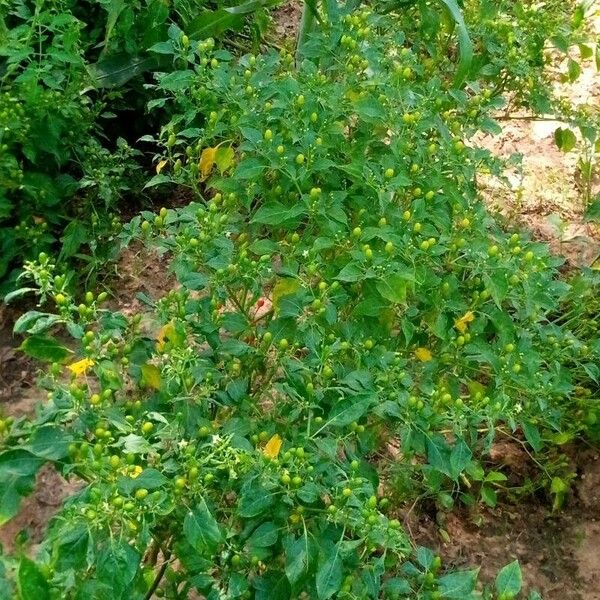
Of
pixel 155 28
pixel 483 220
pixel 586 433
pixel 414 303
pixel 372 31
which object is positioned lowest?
pixel 586 433

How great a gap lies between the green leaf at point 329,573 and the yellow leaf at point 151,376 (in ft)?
1.78

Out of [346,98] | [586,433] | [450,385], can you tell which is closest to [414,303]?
[450,385]

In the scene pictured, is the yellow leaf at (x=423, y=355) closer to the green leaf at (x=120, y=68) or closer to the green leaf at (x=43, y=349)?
the green leaf at (x=43, y=349)

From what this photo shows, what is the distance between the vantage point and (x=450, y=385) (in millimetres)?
1928

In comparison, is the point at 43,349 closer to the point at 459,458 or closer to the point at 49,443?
the point at 49,443

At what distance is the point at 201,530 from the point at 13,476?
1.18ft

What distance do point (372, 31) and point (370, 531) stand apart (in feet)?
4.49

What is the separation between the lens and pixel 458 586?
1515 mm

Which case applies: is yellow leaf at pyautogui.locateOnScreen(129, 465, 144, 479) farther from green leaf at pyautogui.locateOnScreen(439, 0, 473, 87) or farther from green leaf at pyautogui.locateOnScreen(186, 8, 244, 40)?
green leaf at pyautogui.locateOnScreen(186, 8, 244, 40)

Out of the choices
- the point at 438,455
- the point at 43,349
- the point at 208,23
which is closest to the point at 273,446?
the point at 438,455

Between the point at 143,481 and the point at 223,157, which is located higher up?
the point at 223,157

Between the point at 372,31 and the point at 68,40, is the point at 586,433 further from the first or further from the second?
the point at 68,40

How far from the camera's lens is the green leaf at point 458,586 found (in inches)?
59.2

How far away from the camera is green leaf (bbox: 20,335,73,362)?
1.57m
